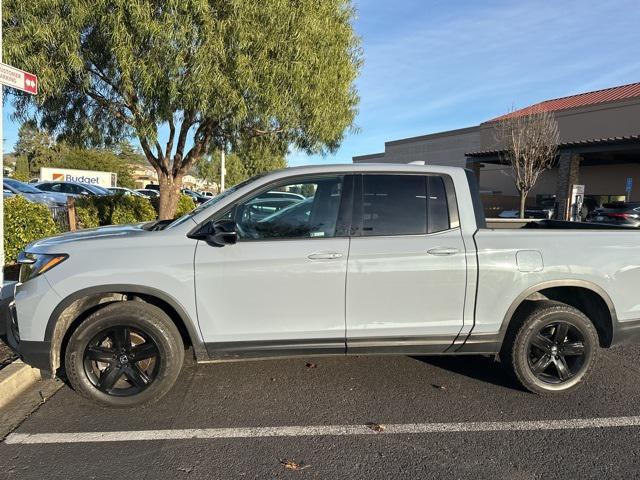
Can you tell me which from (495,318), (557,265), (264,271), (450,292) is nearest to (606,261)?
(557,265)

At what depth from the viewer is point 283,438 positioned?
3.13 metres

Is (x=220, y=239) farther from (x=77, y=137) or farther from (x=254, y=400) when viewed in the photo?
(x=77, y=137)

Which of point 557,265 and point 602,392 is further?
point 602,392

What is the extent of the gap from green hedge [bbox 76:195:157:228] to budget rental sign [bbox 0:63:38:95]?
16.4 feet

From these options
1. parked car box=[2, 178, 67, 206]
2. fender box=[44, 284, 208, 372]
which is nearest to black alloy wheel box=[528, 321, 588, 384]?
fender box=[44, 284, 208, 372]

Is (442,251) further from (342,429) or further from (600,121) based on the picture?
(600,121)

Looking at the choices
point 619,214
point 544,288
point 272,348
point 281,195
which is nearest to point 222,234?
point 281,195

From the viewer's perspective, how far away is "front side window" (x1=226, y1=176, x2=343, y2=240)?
136 inches

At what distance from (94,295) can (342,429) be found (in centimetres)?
200

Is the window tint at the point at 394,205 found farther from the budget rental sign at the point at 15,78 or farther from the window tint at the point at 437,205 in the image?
the budget rental sign at the point at 15,78

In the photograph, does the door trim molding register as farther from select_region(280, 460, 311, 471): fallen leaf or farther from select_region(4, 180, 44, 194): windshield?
select_region(4, 180, 44, 194): windshield

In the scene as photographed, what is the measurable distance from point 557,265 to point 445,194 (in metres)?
1.00

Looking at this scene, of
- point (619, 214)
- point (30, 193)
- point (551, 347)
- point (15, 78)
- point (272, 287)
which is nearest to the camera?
point (272, 287)

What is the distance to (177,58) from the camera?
7.59 meters
